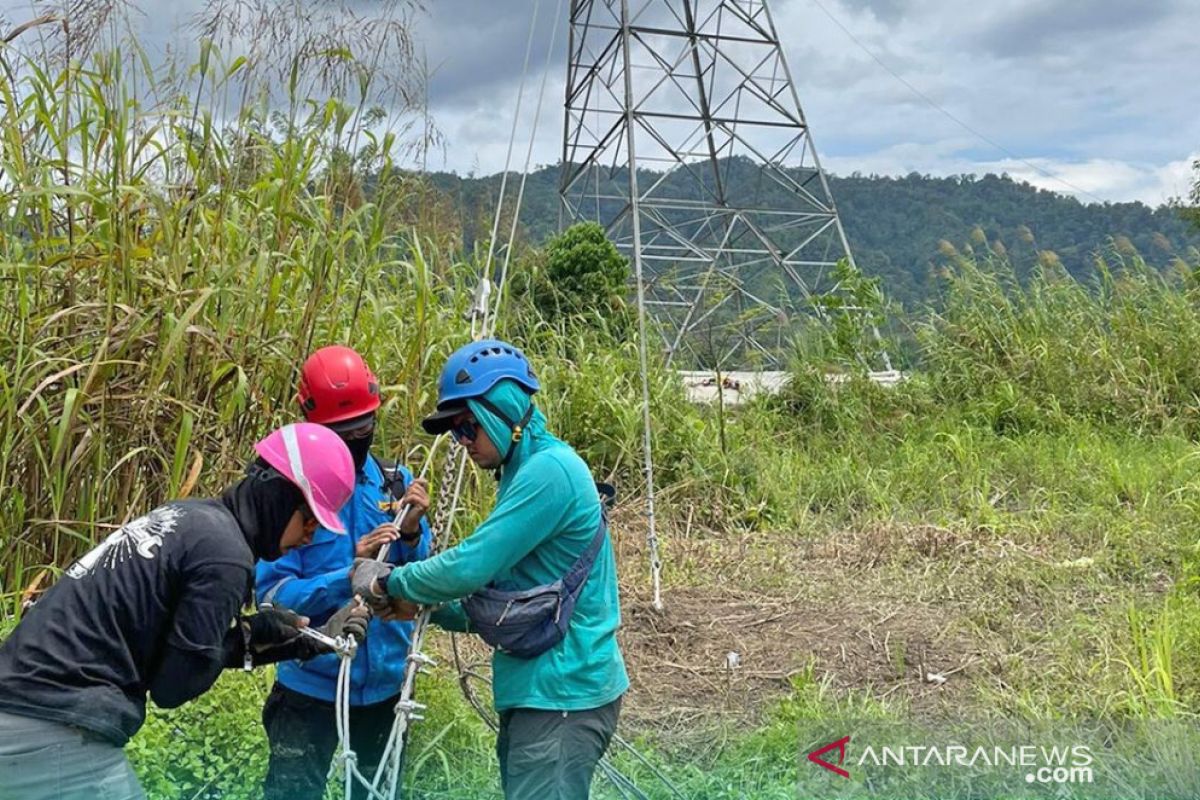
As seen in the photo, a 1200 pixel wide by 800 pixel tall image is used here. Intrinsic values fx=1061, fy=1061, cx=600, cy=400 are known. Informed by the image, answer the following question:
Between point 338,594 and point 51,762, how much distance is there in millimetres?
693

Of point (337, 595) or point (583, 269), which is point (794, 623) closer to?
point (337, 595)

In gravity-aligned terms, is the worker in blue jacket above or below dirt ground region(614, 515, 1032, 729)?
above

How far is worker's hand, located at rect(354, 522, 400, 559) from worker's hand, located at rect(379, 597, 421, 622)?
145 millimetres

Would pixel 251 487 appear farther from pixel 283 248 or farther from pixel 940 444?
pixel 940 444

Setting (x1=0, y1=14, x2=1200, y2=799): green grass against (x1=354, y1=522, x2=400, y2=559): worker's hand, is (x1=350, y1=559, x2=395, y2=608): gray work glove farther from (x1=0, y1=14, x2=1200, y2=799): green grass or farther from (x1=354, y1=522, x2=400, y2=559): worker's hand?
(x1=0, y1=14, x2=1200, y2=799): green grass

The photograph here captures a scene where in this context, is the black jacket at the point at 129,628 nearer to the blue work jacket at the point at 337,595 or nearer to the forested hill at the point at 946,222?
the blue work jacket at the point at 337,595

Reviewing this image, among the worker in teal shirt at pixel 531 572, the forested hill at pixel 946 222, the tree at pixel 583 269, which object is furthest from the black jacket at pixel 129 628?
the tree at pixel 583 269

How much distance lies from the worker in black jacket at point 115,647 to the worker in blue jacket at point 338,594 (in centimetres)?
43

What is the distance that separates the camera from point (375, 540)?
8.13ft

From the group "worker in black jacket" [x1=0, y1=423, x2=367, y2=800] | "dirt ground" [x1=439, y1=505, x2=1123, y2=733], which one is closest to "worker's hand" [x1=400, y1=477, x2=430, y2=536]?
"worker in black jacket" [x1=0, y1=423, x2=367, y2=800]

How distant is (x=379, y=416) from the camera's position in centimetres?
390

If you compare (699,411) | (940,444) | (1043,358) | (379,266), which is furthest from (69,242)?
(1043,358)

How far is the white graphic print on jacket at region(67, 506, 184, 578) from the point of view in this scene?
207 cm

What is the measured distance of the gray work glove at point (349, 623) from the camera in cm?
229
